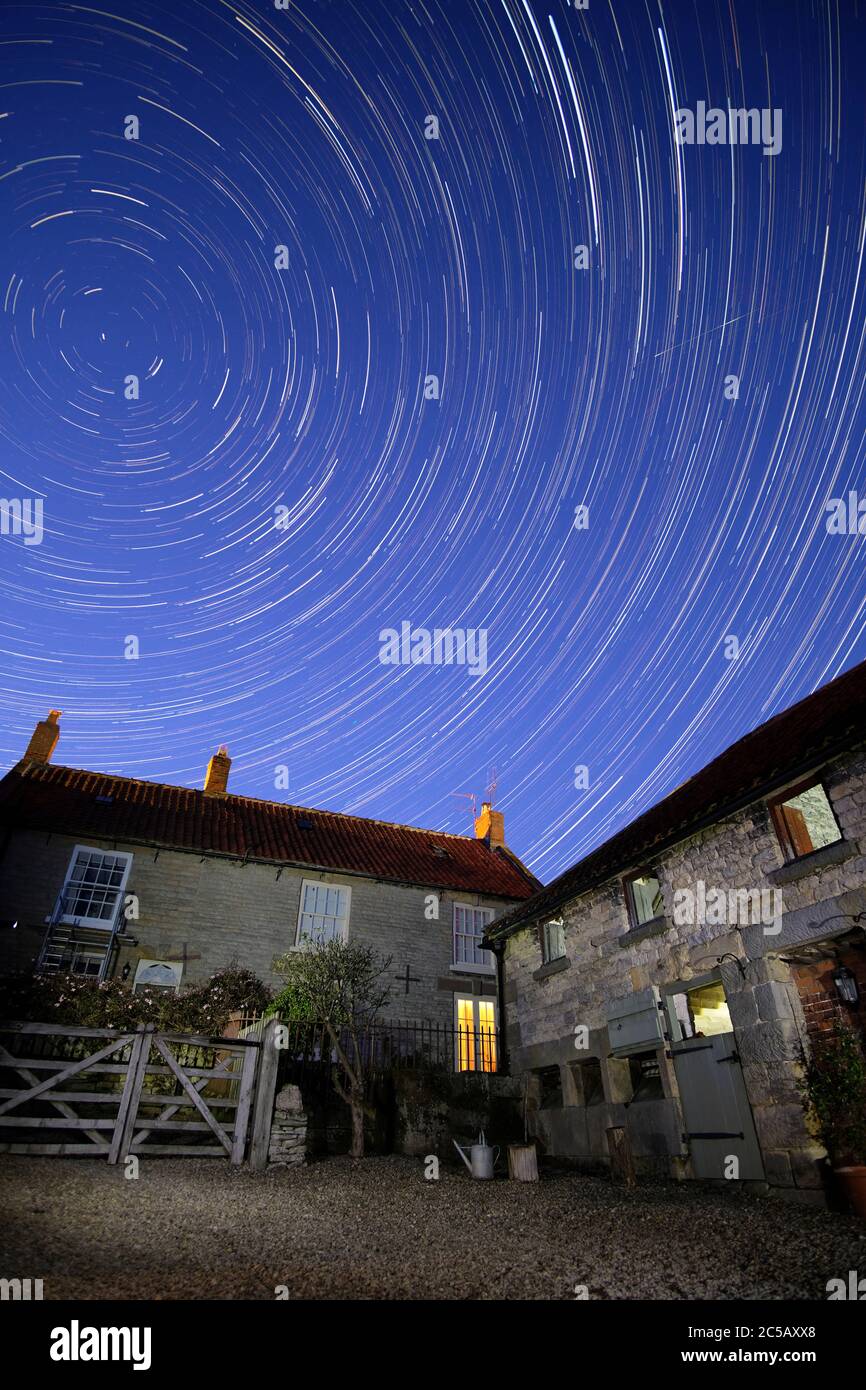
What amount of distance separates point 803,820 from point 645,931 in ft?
11.4

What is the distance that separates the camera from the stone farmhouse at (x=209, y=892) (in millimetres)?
17828

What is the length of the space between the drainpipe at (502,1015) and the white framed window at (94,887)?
10386mm

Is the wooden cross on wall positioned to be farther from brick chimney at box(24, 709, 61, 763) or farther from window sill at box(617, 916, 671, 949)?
brick chimney at box(24, 709, 61, 763)

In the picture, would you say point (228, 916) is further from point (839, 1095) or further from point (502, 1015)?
point (839, 1095)

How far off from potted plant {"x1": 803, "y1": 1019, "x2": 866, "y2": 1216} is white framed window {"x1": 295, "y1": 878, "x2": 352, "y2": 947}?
535 inches

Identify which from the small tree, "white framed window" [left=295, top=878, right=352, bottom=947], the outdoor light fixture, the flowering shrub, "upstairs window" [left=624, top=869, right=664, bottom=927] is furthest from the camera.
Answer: "white framed window" [left=295, top=878, right=352, bottom=947]

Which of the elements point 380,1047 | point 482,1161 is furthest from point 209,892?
point 482,1161

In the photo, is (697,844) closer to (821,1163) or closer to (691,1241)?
(821,1163)

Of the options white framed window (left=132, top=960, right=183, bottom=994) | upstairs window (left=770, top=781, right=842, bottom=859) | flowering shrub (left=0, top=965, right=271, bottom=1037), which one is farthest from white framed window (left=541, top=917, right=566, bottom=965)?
Answer: white framed window (left=132, top=960, right=183, bottom=994)

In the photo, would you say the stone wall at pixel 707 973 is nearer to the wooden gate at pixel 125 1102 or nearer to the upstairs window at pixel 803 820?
the upstairs window at pixel 803 820

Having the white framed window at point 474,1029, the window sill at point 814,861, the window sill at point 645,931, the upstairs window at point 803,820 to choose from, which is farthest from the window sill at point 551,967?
the upstairs window at point 803,820

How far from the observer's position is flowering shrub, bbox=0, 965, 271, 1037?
1362 centimetres
